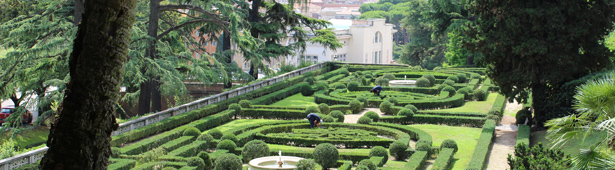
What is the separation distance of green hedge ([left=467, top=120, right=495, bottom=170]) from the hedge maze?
28 mm

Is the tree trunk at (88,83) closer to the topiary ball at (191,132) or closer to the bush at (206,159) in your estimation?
the bush at (206,159)

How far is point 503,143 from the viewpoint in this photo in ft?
70.0

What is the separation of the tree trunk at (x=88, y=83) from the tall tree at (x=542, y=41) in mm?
17166

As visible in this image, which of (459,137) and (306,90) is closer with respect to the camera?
(459,137)

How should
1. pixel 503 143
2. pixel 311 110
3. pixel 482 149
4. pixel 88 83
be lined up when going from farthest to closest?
pixel 311 110
pixel 503 143
pixel 482 149
pixel 88 83

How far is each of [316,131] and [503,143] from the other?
6.35m

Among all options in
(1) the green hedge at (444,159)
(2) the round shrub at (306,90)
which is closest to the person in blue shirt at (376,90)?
(2) the round shrub at (306,90)

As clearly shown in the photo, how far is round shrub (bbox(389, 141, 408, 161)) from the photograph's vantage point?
18938 millimetres

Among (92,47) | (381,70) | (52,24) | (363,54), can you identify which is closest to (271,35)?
(381,70)

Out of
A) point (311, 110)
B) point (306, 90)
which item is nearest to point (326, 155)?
point (311, 110)

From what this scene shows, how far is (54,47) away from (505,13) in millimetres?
15982

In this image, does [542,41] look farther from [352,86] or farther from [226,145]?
[352,86]

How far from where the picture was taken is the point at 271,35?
37.6 metres

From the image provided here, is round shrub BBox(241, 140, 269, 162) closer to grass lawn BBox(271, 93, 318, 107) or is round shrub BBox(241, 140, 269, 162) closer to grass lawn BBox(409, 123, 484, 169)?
grass lawn BBox(409, 123, 484, 169)
